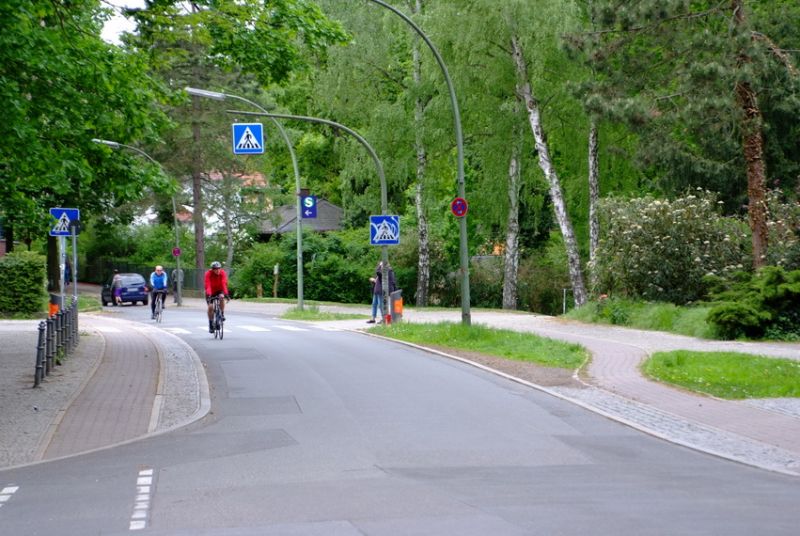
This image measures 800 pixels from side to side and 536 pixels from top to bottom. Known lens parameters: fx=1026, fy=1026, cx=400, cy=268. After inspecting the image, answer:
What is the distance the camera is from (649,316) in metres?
24.6

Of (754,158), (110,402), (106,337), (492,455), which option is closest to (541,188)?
(754,158)

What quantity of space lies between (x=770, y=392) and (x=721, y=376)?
4.03ft

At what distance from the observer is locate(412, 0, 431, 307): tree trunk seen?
3800 cm

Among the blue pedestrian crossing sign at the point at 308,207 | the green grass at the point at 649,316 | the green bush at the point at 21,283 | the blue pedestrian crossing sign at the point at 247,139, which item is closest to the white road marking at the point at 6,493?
the green grass at the point at 649,316

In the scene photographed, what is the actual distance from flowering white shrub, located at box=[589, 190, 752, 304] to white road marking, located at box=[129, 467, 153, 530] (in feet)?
63.5

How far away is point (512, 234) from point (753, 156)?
15.2m

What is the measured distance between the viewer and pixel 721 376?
14586 millimetres

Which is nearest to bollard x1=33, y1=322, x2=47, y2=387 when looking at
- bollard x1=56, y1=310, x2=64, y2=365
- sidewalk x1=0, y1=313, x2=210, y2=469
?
sidewalk x1=0, y1=313, x2=210, y2=469

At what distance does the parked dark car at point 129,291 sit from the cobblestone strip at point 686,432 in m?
40.6

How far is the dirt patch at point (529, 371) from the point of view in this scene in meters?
15.2

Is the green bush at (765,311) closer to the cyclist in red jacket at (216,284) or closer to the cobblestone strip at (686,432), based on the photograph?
the cobblestone strip at (686,432)

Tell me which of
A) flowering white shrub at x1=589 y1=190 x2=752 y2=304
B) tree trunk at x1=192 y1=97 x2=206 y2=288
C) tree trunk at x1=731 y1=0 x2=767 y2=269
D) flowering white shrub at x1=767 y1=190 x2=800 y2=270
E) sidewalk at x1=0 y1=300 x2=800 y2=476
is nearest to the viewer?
sidewalk at x1=0 y1=300 x2=800 y2=476

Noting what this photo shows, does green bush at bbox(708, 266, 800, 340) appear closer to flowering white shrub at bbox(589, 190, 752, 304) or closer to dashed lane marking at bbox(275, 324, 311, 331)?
flowering white shrub at bbox(589, 190, 752, 304)

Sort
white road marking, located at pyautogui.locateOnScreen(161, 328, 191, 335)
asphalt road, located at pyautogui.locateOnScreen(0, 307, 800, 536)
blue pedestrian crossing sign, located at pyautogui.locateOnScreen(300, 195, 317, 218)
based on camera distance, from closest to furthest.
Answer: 1. asphalt road, located at pyautogui.locateOnScreen(0, 307, 800, 536)
2. white road marking, located at pyautogui.locateOnScreen(161, 328, 191, 335)
3. blue pedestrian crossing sign, located at pyautogui.locateOnScreen(300, 195, 317, 218)
